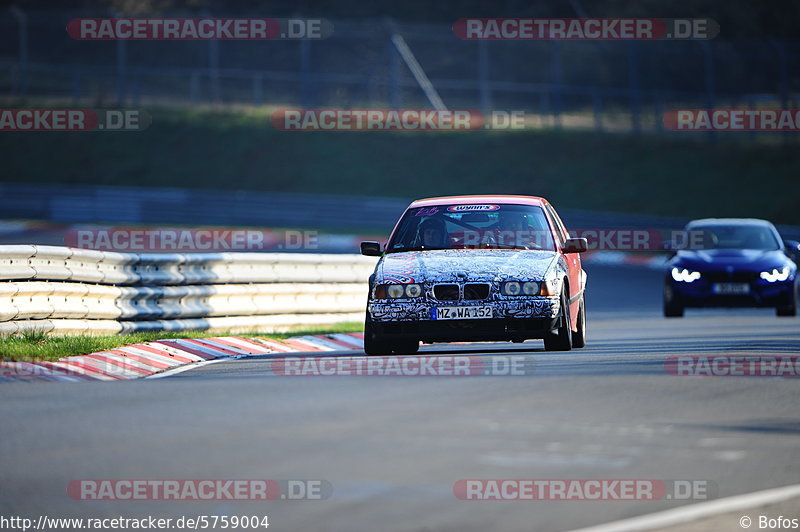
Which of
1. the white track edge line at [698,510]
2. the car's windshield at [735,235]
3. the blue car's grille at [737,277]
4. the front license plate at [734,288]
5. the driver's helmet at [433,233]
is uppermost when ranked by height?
the car's windshield at [735,235]

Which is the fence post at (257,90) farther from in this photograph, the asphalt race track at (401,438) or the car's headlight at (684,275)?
the asphalt race track at (401,438)

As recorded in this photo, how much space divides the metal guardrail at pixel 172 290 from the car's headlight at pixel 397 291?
320cm

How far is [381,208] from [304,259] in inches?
822

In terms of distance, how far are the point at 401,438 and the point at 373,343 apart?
5.06 meters

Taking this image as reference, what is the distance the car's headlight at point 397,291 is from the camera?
13.2 m

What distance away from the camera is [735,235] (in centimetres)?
2206

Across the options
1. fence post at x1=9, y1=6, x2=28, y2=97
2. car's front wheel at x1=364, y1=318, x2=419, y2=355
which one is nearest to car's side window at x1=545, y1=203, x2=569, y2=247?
car's front wheel at x1=364, y1=318, x2=419, y2=355

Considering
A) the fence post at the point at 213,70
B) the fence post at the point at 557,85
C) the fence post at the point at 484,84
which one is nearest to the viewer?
the fence post at the point at 557,85

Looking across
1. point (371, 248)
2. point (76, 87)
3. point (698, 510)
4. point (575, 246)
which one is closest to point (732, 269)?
point (575, 246)

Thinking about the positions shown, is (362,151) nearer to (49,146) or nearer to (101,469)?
(49,146)

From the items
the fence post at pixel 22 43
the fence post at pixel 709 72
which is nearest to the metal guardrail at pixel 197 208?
the fence post at pixel 22 43

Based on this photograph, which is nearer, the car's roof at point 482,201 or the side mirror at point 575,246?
the side mirror at point 575,246

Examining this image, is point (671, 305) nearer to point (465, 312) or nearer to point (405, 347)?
point (405, 347)

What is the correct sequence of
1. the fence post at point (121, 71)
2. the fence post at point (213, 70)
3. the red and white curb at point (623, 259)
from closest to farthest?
the red and white curb at point (623, 259) → the fence post at point (213, 70) → the fence post at point (121, 71)
